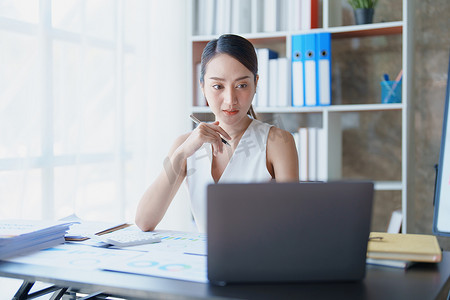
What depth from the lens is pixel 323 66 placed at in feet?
8.55

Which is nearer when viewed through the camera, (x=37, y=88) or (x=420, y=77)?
(x=37, y=88)

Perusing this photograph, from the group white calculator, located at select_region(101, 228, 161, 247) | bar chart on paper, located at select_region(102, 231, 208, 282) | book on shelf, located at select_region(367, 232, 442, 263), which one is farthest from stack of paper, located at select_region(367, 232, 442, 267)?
white calculator, located at select_region(101, 228, 161, 247)

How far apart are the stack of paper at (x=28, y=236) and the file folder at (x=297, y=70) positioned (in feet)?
5.42

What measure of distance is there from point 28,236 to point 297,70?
1827 mm

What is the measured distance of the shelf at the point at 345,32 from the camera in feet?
8.45

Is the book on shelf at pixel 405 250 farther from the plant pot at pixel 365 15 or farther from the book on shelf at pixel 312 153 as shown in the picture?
the plant pot at pixel 365 15

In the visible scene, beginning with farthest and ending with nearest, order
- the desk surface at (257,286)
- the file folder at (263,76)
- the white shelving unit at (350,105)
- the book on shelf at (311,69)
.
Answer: the file folder at (263,76) < the book on shelf at (311,69) < the white shelving unit at (350,105) < the desk surface at (257,286)

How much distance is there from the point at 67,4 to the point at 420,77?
1922mm

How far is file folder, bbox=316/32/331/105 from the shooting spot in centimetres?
260

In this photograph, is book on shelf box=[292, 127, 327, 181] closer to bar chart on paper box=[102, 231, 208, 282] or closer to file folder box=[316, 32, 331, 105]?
file folder box=[316, 32, 331, 105]

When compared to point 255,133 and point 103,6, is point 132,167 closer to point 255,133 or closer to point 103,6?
point 103,6

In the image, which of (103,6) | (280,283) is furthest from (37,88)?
(280,283)

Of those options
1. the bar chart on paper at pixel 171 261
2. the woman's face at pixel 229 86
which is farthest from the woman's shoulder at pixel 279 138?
the bar chart on paper at pixel 171 261

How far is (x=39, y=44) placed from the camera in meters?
2.01
